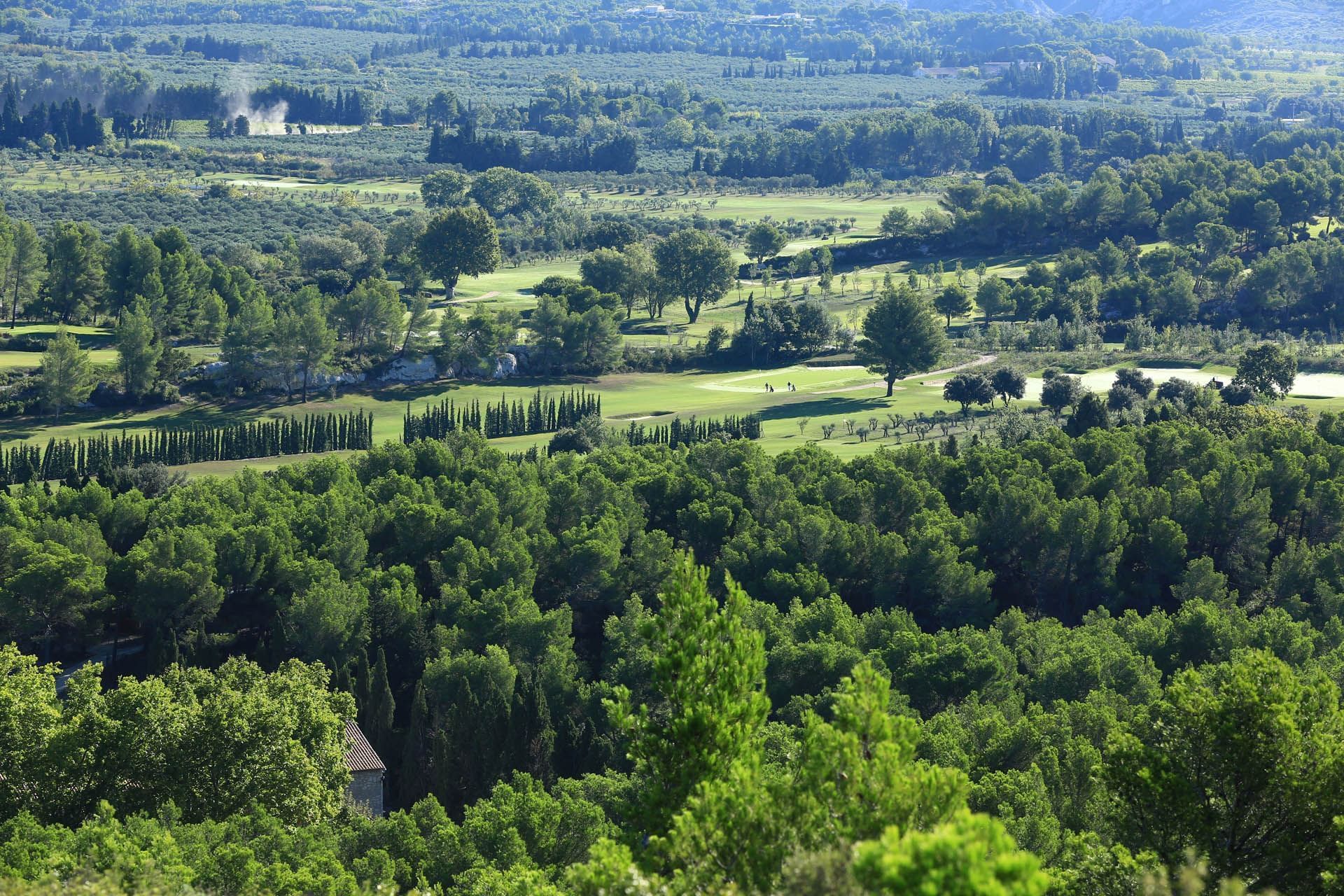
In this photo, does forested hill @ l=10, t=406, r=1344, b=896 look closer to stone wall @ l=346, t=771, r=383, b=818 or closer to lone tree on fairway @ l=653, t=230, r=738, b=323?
stone wall @ l=346, t=771, r=383, b=818

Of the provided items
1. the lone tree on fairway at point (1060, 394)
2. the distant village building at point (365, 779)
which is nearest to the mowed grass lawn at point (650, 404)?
the lone tree on fairway at point (1060, 394)

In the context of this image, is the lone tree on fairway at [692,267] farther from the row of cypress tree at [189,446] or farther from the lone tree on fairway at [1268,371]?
the lone tree on fairway at [1268,371]

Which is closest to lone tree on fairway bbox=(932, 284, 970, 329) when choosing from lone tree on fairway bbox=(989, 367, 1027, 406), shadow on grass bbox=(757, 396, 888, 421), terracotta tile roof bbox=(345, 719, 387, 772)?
shadow on grass bbox=(757, 396, 888, 421)

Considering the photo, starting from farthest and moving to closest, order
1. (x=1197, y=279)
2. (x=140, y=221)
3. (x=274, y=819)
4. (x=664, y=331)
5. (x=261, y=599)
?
(x=140, y=221), (x=1197, y=279), (x=664, y=331), (x=261, y=599), (x=274, y=819)

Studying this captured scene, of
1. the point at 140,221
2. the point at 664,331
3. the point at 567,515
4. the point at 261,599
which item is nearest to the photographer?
the point at 261,599

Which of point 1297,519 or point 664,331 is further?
point 664,331

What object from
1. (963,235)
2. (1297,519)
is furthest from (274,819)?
(963,235)

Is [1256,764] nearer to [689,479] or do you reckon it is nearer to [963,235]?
[689,479]
